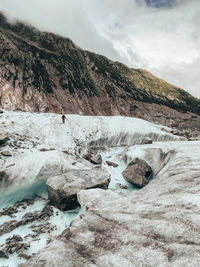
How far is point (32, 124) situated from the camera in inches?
816

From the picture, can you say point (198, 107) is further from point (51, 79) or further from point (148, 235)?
point (148, 235)

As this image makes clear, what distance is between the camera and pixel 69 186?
36.8ft

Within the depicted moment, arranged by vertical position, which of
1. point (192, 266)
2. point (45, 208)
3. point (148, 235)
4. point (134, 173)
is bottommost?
point (45, 208)

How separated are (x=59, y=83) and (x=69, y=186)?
5404cm

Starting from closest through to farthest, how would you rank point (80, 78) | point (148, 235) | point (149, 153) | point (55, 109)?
1. point (148, 235)
2. point (149, 153)
3. point (55, 109)
4. point (80, 78)

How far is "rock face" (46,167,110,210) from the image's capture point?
11.0 meters

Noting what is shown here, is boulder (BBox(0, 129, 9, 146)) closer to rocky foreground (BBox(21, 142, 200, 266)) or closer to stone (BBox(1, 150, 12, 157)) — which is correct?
stone (BBox(1, 150, 12, 157))

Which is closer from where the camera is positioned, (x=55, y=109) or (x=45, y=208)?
(x=45, y=208)

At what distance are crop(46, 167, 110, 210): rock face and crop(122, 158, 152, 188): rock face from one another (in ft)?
10.9

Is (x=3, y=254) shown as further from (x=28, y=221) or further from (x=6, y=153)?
(x=6, y=153)

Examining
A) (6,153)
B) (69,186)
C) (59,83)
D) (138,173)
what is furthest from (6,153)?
(59,83)

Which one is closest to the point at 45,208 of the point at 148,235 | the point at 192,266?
the point at 148,235

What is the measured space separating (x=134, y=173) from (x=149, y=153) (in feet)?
14.1

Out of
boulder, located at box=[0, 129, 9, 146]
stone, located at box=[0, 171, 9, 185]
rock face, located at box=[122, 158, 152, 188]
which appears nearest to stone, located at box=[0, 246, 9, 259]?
stone, located at box=[0, 171, 9, 185]
